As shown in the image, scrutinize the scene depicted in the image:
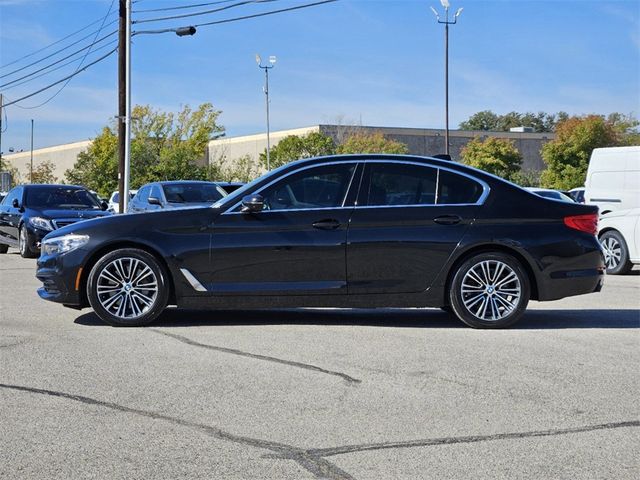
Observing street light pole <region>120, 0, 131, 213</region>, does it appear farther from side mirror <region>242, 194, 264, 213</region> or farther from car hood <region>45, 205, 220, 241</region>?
side mirror <region>242, 194, 264, 213</region>

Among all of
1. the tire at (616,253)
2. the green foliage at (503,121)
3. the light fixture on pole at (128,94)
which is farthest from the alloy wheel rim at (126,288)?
the green foliage at (503,121)

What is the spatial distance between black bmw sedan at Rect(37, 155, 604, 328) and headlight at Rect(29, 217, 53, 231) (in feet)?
33.8

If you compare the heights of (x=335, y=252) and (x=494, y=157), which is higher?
(x=494, y=157)

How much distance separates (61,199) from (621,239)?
11393 mm

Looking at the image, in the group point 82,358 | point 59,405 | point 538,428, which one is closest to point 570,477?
point 538,428

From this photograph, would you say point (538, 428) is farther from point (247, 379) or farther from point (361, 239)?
point (361, 239)

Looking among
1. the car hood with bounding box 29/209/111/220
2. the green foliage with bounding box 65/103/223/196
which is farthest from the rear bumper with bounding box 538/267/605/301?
the green foliage with bounding box 65/103/223/196

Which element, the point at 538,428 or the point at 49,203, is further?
the point at 49,203

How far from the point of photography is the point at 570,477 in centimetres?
419

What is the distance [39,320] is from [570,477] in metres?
6.21

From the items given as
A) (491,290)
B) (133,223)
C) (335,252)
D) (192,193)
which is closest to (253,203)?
(335,252)

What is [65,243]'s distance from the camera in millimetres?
8672

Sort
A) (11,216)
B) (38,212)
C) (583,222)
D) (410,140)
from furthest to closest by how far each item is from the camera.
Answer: (410,140) < (11,216) < (38,212) < (583,222)

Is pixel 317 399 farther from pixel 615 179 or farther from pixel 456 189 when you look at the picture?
pixel 615 179
